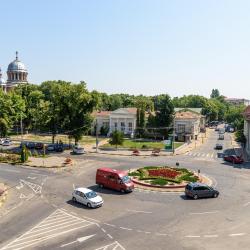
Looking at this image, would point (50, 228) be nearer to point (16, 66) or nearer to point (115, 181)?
point (115, 181)

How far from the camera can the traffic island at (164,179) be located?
46.7m

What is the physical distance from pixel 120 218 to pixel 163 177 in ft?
57.1

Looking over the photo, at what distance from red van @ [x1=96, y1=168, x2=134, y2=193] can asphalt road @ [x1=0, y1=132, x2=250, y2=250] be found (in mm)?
859

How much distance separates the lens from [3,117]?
83000 mm

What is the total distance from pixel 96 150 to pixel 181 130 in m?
36.4

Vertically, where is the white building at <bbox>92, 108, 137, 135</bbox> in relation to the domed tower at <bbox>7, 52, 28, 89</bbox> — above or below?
below

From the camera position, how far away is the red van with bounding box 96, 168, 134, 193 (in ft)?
145

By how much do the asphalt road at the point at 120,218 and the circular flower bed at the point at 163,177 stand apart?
3.24 metres

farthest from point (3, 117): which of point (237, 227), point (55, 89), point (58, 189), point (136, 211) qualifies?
point (237, 227)

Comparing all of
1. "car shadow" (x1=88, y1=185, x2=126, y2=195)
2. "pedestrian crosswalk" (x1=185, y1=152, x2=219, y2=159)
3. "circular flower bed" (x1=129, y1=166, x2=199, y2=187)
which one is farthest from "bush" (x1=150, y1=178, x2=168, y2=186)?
"pedestrian crosswalk" (x1=185, y1=152, x2=219, y2=159)

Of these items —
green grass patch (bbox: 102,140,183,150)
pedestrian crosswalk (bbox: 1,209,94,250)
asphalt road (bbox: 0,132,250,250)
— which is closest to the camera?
pedestrian crosswalk (bbox: 1,209,94,250)

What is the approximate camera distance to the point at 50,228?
105 ft

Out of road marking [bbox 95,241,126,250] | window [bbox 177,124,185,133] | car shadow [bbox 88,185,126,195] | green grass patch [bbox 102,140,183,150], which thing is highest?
window [bbox 177,124,185,133]

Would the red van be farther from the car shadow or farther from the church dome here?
the church dome
